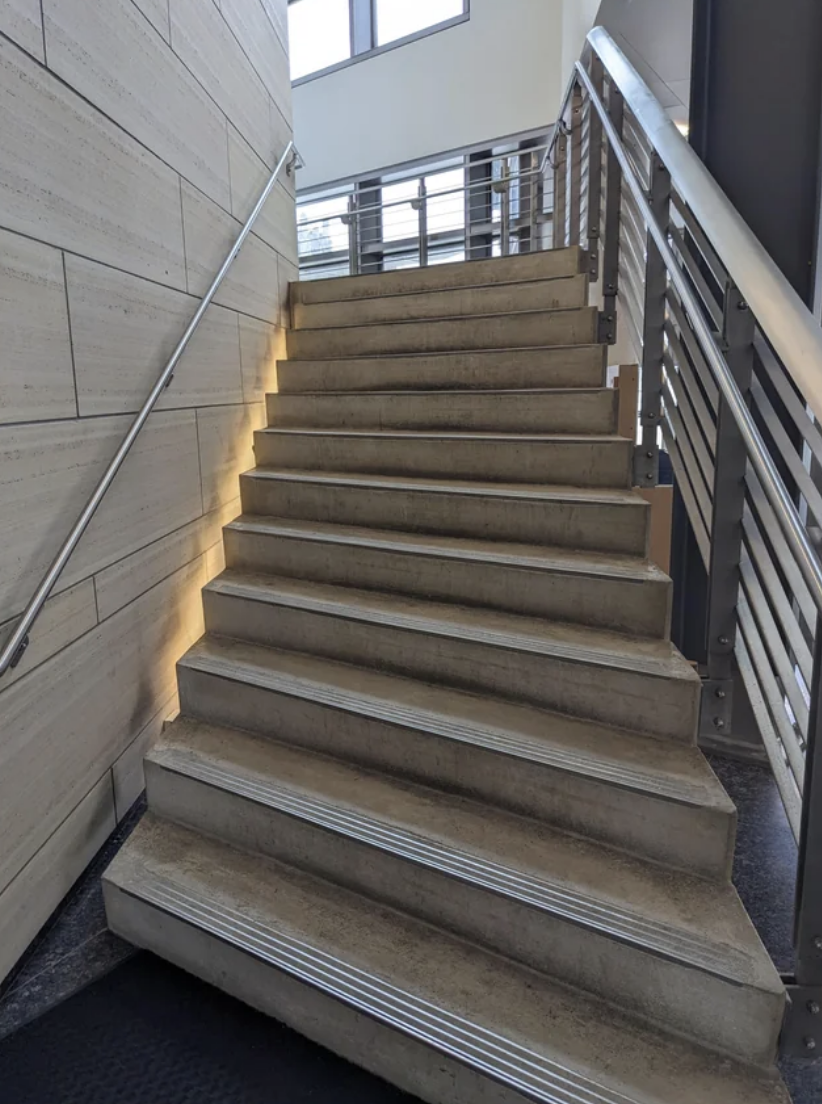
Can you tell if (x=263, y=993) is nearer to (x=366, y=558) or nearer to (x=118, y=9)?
(x=366, y=558)

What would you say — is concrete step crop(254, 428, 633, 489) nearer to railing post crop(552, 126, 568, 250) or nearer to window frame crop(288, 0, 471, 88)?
railing post crop(552, 126, 568, 250)

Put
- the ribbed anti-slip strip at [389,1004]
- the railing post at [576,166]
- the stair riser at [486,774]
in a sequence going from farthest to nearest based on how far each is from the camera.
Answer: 1. the railing post at [576,166]
2. the stair riser at [486,774]
3. the ribbed anti-slip strip at [389,1004]

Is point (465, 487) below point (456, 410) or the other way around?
below

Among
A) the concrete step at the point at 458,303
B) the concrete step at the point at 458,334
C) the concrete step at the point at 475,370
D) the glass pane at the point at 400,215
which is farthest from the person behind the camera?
the glass pane at the point at 400,215

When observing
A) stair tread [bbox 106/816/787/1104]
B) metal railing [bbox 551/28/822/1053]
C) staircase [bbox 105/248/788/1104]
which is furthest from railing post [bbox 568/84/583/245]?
stair tread [bbox 106/816/787/1104]

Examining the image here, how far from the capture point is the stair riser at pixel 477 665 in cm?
160

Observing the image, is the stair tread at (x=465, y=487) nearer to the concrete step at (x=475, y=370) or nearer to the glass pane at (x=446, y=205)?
the concrete step at (x=475, y=370)

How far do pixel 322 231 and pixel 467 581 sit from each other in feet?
20.3

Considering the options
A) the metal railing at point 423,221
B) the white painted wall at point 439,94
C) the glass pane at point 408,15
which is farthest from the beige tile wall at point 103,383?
the glass pane at point 408,15

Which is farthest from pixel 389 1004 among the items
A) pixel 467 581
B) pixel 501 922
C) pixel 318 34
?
pixel 318 34

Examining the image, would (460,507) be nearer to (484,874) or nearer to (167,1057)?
(484,874)

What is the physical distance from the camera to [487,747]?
1566 millimetres

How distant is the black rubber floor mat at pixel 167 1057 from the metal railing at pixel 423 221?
505 cm

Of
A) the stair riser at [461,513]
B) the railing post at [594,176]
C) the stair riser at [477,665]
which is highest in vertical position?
the railing post at [594,176]
